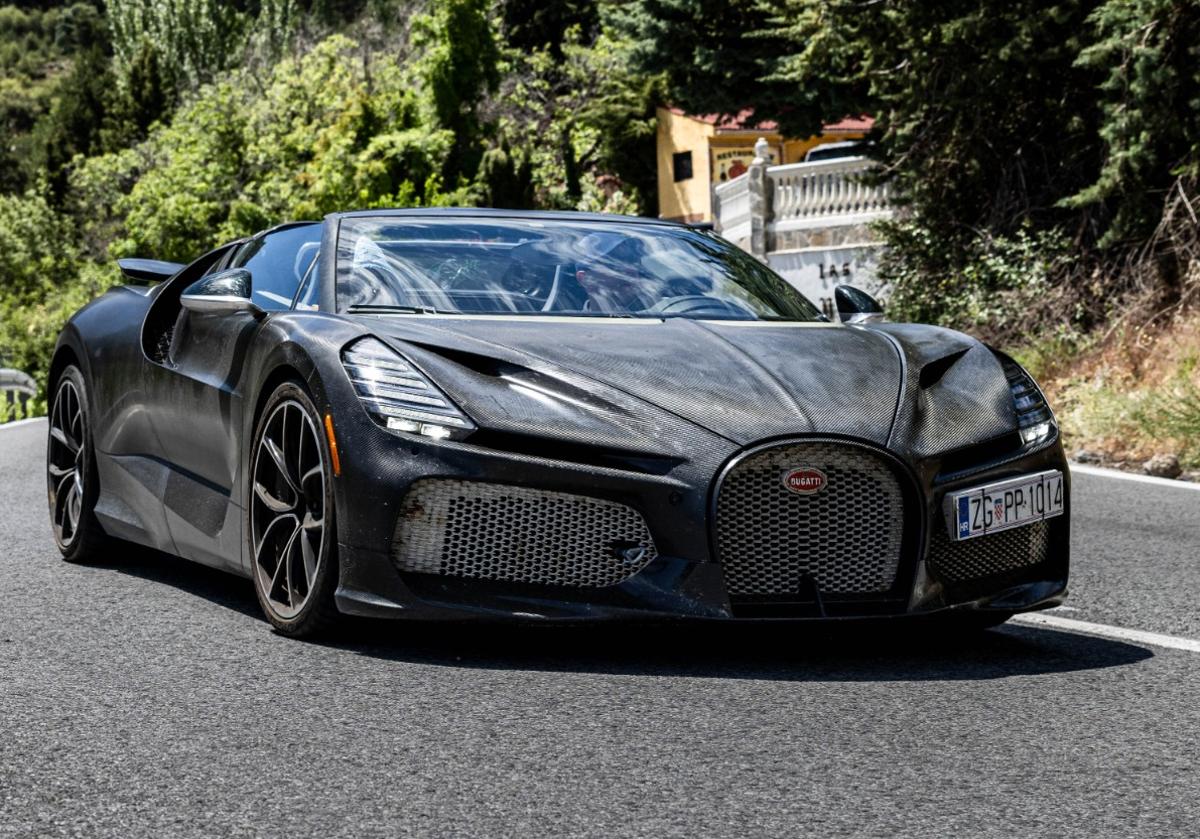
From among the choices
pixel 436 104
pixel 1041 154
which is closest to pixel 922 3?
pixel 1041 154

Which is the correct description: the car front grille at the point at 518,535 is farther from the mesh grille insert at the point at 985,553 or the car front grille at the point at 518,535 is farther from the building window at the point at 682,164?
the building window at the point at 682,164

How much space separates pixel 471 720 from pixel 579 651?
3.06ft

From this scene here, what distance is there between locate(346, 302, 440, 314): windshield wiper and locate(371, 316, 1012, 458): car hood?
18 centimetres

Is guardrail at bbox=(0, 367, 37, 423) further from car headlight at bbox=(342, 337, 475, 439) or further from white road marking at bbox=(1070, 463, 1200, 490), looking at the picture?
car headlight at bbox=(342, 337, 475, 439)

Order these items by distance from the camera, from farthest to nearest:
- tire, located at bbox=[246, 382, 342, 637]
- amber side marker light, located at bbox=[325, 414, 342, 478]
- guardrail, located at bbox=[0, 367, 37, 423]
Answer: guardrail, located at bbox=[0, 367, 37, 423] → tire, located at bbox=[246, 382, 342, 637] → amber side marker light, located at bbox=[325, 414, 342, 478]

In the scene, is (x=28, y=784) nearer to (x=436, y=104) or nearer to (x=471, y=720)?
(x=471, y=720)

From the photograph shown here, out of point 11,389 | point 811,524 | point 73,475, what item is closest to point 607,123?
point 11,389

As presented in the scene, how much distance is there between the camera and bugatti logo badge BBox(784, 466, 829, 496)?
4.75 meters

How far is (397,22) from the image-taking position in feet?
227

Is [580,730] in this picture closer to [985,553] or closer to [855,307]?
[985,553]

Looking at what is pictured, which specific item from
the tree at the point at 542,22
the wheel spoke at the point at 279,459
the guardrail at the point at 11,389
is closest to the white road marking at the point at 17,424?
the guardrail at the point at 11,389

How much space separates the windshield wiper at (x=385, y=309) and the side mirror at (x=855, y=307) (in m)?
1.64

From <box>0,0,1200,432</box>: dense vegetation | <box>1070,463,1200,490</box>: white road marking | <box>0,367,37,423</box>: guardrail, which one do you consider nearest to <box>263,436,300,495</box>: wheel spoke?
<box>1070,463,1200,490</box>: white road marking

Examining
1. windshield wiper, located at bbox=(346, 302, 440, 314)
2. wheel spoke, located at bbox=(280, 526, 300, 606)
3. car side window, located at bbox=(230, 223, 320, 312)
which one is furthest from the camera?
car side window, located at bbox=(230, 223, 320, 312)
